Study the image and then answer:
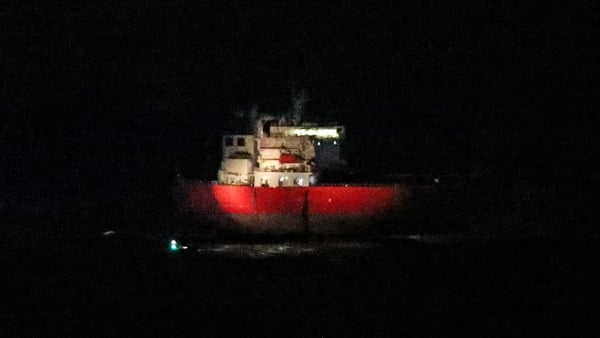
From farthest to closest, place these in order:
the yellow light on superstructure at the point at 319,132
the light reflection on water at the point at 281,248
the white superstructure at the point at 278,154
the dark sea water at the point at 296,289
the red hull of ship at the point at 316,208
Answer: the yellow light on superstructure at the point at 319,132 < the white superstructure at the point at 278,154 < the red hull of ship at the point at 316,208 < the light reflection on water at the point at 281,248 < the dark sea water at the point at 296,289

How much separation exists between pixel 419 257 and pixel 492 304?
6548 mm

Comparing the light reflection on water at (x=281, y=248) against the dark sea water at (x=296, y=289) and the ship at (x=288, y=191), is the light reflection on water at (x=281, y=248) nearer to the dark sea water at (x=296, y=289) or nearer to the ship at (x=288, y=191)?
the dark sea water at (x=296, y=289)

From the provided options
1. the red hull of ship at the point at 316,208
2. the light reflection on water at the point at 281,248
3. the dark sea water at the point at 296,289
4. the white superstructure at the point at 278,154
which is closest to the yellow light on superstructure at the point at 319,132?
the white superstructure at the point at 278,154

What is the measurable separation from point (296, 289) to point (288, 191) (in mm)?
10897

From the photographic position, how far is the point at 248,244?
21.7 meters

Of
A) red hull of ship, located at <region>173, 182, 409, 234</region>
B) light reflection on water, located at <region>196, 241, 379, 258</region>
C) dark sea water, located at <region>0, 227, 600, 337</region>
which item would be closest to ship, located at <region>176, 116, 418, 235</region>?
red hull of ship, located at <region>173, 182, 409, 234</region>

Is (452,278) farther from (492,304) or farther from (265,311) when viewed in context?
(265,311)

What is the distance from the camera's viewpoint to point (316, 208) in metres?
24.5

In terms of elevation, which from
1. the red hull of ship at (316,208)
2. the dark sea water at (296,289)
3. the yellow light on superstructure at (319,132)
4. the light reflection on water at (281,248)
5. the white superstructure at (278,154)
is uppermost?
the yellow light on superstructure at (319,132)

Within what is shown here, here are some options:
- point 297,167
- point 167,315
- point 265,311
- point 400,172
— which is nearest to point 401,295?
point 265,311

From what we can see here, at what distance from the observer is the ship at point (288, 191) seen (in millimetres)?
24406

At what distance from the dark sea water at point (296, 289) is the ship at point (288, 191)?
9.35 ft

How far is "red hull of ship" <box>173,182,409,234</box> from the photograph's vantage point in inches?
958

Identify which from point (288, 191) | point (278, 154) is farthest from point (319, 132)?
point (288, 191)
